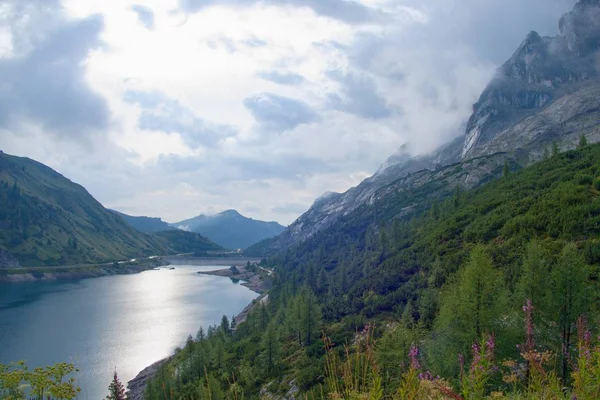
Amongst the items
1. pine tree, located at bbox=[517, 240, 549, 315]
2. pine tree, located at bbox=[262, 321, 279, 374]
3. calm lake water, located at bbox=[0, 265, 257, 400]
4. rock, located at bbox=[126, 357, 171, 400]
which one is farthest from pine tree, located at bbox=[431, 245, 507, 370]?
rock, located at bbox=[126, 357, 171, 400]

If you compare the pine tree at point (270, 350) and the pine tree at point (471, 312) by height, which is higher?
the pine tree at point (471, 312)

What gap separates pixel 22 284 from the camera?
188 m

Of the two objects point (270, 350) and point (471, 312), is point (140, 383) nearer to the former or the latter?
point (270, 350)

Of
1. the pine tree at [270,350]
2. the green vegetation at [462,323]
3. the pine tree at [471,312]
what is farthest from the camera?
the pine tree at [270,350]

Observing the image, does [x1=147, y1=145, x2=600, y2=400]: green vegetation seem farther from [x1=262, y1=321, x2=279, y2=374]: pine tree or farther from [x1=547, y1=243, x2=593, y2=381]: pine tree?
[x1=262, y1=321, x2=279, y2=374]: pine tree

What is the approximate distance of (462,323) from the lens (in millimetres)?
24562

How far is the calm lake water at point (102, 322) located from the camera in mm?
78625

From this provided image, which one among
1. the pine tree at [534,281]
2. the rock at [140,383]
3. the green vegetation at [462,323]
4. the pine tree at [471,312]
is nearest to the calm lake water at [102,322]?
the rock at [140,383]

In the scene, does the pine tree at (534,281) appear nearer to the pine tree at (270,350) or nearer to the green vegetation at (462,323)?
the green vegetation at (462,323)

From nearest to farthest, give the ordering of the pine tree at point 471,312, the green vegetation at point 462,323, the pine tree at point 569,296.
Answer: the green vegetation at point 462,323 → the pine tree at point 471,312 → the pine tree at point 569,296

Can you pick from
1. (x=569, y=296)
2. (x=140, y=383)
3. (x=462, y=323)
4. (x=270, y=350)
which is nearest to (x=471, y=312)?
(x=462, y=323)

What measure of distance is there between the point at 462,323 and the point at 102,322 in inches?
4458

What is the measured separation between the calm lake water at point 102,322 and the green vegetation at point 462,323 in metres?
17.3

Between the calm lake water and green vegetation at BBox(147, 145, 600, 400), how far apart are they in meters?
17.3
